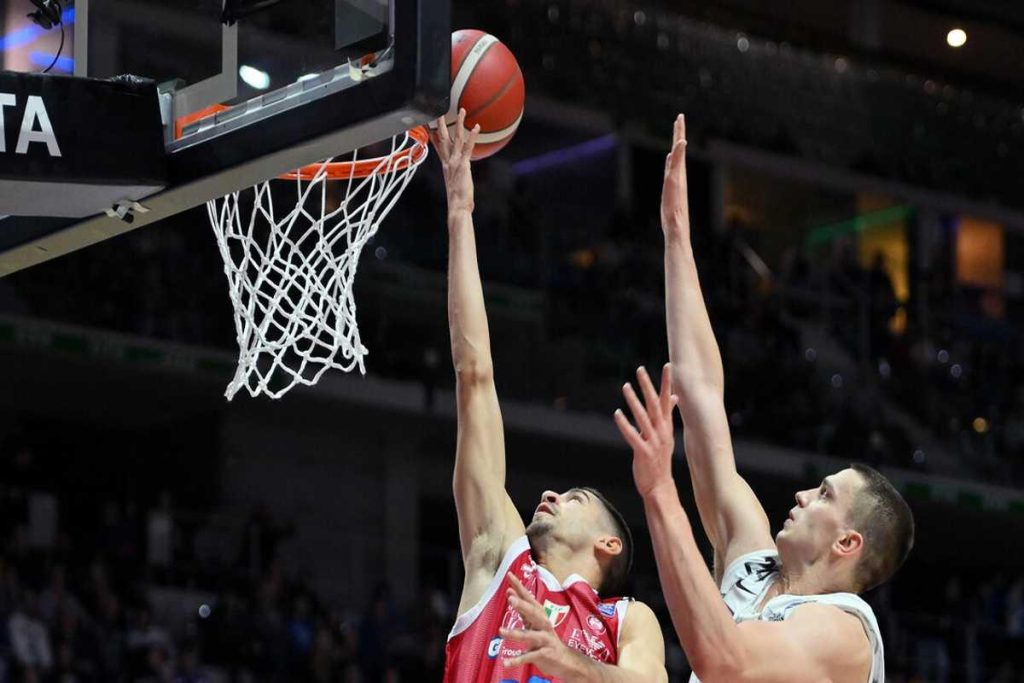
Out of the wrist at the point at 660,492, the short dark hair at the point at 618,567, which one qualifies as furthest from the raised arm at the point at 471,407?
the wrist at the point at 660,492

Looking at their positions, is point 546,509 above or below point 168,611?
above

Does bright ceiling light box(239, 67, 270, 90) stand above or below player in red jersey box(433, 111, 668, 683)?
above

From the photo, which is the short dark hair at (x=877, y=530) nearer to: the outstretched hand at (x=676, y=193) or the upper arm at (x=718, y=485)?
the upper arm at (x=718, y=485)

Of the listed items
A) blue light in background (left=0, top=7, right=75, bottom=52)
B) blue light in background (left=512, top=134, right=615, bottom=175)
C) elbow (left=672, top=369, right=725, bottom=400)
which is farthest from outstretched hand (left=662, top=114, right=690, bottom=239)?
blue light in background (left=512, top=134, right=615, bottom=175)

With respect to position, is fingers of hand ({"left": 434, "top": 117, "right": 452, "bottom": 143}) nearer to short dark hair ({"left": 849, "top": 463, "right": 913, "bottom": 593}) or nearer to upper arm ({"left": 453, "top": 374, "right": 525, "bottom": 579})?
upper arm ({"left": 453, "top": 374, "right": 525, "bottom": 579})

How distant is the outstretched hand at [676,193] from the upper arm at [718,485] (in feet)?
1.44

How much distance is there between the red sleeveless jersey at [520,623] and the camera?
4258 millimetres

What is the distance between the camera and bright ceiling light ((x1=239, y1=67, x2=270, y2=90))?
3.90m

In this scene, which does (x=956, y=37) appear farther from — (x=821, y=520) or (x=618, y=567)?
(x=821, y=520)

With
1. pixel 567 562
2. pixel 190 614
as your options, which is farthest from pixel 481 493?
pixel 190 614

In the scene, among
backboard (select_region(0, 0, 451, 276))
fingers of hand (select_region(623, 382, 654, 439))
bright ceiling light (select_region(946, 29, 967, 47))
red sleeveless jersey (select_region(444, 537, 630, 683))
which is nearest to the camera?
fingers of hand (select_region(623, 382, 654, 439))

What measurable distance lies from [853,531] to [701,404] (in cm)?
67

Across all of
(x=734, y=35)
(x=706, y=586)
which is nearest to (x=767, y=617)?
(x=706, y=586)

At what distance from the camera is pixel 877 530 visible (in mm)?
3938
